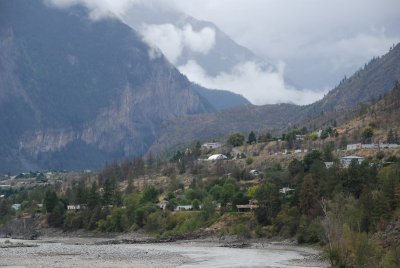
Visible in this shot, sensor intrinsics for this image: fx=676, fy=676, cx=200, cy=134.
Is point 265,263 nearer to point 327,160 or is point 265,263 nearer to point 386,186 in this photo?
point 386,186

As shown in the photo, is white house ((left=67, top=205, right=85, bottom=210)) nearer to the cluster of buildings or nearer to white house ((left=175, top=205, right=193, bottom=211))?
white house ((left=175, top=205, right=193, bottom=211))

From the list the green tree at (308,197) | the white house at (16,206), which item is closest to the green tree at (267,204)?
the green tree at (308,197)

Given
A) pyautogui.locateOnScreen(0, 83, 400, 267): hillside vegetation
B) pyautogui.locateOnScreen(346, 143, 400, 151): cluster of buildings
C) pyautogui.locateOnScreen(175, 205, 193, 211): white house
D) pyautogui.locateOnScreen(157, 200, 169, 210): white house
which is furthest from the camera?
pyautogui.locateOnScreen(346, 143, 400, 151): cluster of buildings

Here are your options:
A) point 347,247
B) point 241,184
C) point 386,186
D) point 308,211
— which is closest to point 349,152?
point 241,184

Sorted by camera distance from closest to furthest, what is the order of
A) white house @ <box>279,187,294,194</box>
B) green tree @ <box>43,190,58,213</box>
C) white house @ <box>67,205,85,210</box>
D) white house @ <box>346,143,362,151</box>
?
white house @ <box>279,187,294,194</box> < white house @ <box>67,205,85,210</box> < green tree @ <box>43,190,58,213</box> < white house @ <box>346,143,362,151</box>

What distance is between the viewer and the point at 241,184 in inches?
6171

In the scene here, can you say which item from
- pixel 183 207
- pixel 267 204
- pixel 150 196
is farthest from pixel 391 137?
pixel 267 204

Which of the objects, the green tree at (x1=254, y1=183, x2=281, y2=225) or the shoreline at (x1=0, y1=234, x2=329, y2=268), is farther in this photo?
the green tree at (x1=254, y1=183, x2=281, y2=225)

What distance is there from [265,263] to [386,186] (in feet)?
62.8

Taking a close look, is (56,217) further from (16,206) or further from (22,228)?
(16,206)

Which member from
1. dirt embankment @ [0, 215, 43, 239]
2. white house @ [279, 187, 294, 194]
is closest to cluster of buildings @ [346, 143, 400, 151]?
white house @ [279, 187, 294, 194]

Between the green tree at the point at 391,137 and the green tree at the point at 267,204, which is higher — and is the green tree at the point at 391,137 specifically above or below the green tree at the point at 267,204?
above

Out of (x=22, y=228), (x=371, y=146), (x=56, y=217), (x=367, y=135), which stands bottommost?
(x=22, y=228)

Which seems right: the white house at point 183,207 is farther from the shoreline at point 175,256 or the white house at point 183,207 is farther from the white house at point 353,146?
the white house at point 353,146
